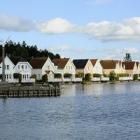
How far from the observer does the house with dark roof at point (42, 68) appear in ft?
420

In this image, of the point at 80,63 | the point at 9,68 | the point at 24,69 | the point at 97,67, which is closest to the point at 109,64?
the point at 97,67

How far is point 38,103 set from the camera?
67500 mm

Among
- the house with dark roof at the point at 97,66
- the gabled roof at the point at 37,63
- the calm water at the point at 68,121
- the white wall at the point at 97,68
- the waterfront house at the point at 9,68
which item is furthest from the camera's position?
the house with dark roof at the point at 97,66

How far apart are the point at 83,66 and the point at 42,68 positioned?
871 inches

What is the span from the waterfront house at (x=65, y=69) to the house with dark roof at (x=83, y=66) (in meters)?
5.31

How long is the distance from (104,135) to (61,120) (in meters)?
9.74

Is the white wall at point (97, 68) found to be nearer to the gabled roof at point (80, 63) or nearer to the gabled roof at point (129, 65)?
the gabled roof at point (80, 63)

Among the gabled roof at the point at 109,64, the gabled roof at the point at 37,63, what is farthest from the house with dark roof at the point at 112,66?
the gabled roof at the point at 37,63

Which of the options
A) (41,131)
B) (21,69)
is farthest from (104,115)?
(21,69)

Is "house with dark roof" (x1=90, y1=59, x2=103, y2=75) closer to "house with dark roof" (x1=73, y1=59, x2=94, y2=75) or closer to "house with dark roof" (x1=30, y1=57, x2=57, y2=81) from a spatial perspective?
"house with dark roof" (x1=73, y1=59, x2=94, y2=75)

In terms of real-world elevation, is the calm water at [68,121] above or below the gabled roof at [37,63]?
below

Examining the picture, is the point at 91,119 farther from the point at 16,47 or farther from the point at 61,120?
the point at 16,47

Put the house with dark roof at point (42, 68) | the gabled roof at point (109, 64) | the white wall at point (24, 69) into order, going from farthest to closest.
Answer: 1. the gabled roof at point (109, 64)
2. the house with dark roof at point (42, 68)
3. the white wall at point (24, 69)

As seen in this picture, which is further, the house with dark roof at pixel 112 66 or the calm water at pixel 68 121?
the house with dark roof at pixel 112 66
